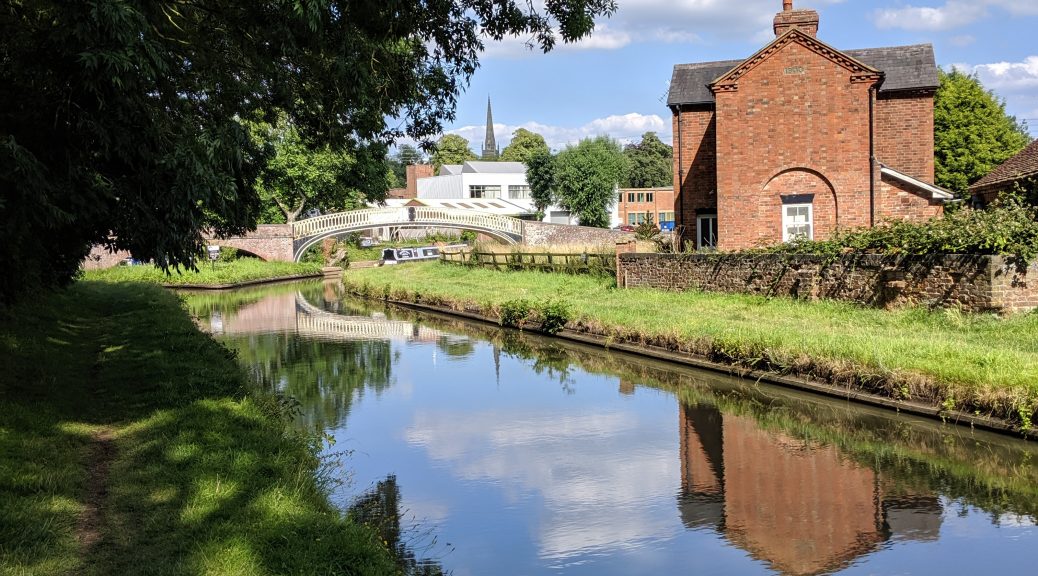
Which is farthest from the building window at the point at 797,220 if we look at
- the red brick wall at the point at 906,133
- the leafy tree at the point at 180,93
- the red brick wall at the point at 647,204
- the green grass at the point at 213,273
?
the red brick wall at the point at 647,204

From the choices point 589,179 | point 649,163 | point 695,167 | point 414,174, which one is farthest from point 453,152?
point 695,167

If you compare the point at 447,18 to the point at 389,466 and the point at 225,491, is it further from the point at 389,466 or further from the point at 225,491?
the point at 225,491

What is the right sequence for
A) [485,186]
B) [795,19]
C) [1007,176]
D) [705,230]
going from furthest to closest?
[485,186], [705,230], [795,19], [1007,176]

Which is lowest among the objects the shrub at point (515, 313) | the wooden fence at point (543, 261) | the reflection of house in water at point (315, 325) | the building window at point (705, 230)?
the reflection of house in water at point (315, 325)

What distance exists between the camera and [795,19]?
2872cm

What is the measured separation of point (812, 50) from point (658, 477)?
778 inches

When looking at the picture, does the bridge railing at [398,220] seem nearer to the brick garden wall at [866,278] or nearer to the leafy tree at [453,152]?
the brick garden wall at [866,278]

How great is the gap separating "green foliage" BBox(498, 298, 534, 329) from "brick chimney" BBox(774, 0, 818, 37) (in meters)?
12.7

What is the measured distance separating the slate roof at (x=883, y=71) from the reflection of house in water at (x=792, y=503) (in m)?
18.7

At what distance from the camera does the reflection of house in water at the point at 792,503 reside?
766cm

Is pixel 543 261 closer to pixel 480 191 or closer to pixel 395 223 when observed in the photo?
pixel 395 223

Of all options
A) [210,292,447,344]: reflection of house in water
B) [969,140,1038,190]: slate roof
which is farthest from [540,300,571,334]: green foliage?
[969,140,1038,190]: slate roof

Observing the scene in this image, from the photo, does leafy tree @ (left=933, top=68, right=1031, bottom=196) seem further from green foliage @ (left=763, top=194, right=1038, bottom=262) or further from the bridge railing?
green foliage @ (left=763, top=194, right=1038, bottom=262)

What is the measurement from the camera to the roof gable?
2569 centimetres
